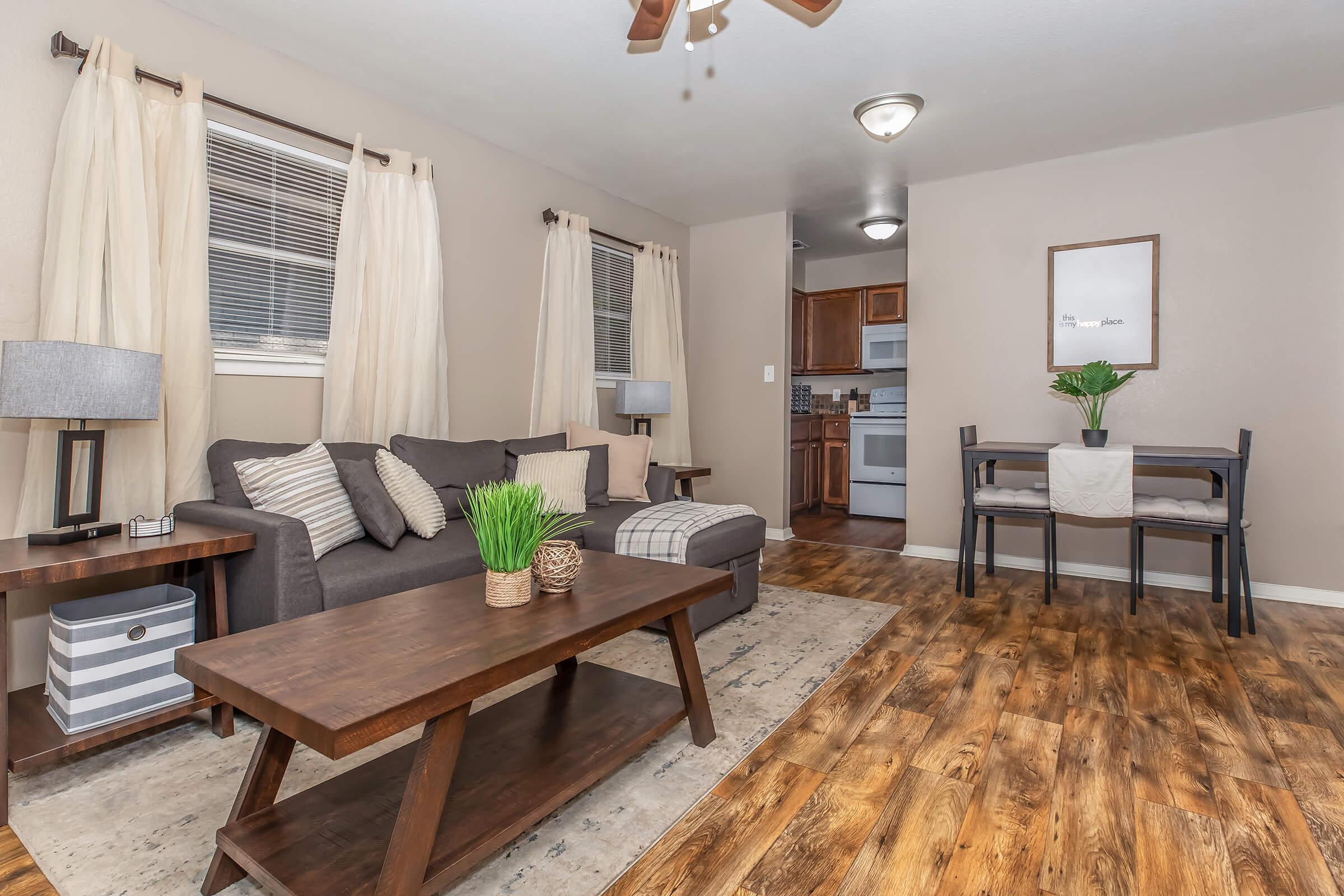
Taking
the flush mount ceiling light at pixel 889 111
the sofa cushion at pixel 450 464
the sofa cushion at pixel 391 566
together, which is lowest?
the sofa cushion at pixel 391 566

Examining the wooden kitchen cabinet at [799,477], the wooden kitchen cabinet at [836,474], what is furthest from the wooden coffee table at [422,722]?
the wooden kitchen cabinet at [836,474]

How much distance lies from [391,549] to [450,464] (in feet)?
2.55

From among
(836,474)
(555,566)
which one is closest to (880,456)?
(836,474)

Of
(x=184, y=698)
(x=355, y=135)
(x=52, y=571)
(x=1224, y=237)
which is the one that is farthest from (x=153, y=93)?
(x=1224, y=237)

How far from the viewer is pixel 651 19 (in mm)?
2355

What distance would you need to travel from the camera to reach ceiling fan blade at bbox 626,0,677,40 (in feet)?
7.46

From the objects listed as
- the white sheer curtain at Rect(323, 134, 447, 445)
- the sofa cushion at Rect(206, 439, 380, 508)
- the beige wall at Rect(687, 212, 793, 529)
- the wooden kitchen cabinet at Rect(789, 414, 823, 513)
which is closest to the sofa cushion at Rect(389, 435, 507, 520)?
the white sheer curtain at Rect(323, 134, 447, 445)

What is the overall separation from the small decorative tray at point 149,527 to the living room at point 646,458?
0.07 metres

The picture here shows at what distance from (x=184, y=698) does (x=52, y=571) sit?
0.57 meters

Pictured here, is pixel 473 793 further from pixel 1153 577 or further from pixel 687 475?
pixel 1153 577

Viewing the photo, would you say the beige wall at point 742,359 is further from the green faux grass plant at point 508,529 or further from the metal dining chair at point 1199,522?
the green faux grass plant at point 508,529

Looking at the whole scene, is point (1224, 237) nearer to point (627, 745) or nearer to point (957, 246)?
point (957, 246)

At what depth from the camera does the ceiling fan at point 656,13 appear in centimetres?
227

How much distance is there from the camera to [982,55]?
2869 millimetres
